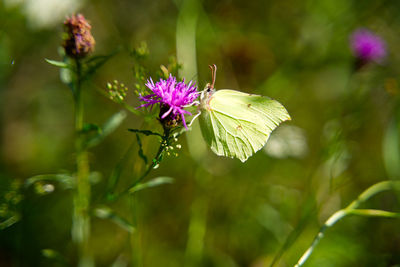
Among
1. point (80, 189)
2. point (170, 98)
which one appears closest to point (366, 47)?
point (170, 98)

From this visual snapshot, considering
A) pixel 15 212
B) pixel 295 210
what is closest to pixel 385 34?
pixel 295 210

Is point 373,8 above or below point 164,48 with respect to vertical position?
below

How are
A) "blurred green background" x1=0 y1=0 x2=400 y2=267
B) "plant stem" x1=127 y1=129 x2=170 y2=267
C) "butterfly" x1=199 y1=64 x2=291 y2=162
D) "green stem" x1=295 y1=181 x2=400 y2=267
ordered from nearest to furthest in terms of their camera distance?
"plant stem" x1=127 y1=129 x2=170 y2=267
"green stem" x1=295 y1=181 x2=400 y2=267
"butterfly" x1=199 y1=64 x2=291 y2=162
"blurred green background" x1=0 y1=0 x2=400 y2=267

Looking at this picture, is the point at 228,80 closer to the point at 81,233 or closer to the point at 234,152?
the point at 234,152

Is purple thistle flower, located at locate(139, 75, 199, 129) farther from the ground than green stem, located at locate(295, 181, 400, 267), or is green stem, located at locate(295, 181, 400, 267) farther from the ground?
purple thistle flower, located at locate(139, 75, 199, 129)

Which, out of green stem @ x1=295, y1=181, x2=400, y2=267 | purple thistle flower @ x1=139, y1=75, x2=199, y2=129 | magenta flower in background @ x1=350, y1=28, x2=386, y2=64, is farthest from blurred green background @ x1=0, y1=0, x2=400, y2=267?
purple thistle flower @ x1=139, y1=75, x2=199, y2=129

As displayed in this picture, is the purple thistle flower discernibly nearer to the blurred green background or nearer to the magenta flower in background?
the blurred green background

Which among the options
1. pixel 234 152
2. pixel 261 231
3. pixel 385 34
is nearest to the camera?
pixel 234 152
